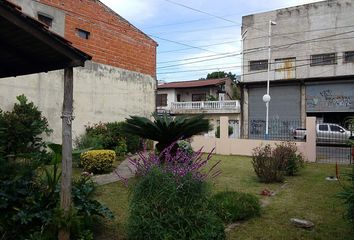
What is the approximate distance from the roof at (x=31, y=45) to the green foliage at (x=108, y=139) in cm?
1043

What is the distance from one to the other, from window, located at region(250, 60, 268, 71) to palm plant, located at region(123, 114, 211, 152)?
83.6 ft

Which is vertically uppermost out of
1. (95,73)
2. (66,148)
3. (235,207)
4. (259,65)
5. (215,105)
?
(259,65)

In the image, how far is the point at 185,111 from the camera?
122 feet

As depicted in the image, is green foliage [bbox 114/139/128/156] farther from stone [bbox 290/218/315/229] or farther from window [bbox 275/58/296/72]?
window [bbox 275/58/296/72]

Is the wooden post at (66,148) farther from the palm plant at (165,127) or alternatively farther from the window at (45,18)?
the window at (45,18)

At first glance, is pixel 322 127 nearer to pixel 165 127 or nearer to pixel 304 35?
pixel 304 35

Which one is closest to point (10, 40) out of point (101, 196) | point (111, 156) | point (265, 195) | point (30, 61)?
point (30, 61)

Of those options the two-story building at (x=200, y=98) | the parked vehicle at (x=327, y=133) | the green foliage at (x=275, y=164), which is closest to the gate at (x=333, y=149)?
the parked vehicle at (x=327, y=133)

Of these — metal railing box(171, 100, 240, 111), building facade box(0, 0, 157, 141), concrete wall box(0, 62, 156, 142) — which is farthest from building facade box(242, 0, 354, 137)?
building facade box(0, 0, 157, 141)

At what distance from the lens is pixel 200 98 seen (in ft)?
140

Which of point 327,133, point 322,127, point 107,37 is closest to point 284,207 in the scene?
point 107,37

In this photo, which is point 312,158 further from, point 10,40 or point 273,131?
point 10,40

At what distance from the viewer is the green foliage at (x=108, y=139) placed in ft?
54.7

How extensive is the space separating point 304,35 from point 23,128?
25940mm
